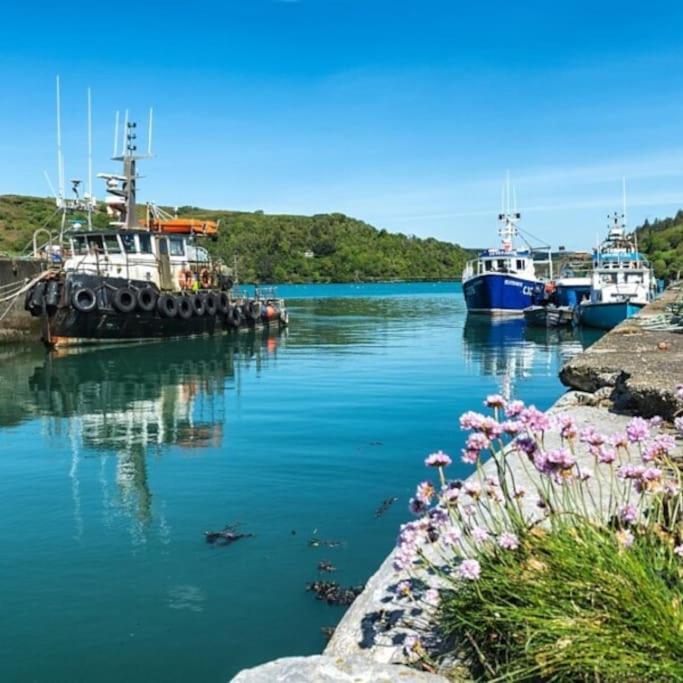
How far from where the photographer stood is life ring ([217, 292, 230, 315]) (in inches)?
1289

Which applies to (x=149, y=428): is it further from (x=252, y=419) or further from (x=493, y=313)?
(x=493, y=313)

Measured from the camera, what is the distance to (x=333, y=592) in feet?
18.4

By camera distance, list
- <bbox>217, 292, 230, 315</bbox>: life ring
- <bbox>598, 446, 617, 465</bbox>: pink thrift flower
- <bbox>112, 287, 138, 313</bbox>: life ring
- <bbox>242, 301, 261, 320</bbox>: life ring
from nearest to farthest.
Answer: <bbox>598, 446, 617, 465</bbox>: pink thrift flower, <bbox>112, 287, 138, 313</bbox>: life ring, <bbox>217, 292, 230, 315</bbox>: life ring, <bbox>242, 301, 261, 320</bbox>: life ring

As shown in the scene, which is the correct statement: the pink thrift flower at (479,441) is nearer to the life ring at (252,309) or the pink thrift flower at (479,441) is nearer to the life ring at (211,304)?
the life ring at (211,304)

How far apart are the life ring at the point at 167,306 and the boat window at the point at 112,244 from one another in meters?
2.55

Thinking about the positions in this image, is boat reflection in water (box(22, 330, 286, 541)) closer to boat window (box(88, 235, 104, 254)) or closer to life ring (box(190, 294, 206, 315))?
life ring (box(190, 294, 206, 315))

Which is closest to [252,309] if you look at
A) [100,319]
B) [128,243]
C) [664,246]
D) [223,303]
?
[223,303]

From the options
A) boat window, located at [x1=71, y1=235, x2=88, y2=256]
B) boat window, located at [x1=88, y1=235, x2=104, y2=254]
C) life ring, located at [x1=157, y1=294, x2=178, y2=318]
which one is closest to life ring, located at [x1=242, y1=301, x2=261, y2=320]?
life ring, located at [x1=157, y1=294, x2=178, y2=318]

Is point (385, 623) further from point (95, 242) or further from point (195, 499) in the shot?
point (95, 242)

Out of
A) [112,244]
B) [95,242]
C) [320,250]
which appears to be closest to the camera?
[95,242]

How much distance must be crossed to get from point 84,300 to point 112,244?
4.05 metres

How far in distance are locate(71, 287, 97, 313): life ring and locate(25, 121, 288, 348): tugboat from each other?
3 centimetres

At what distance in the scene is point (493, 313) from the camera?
45.9 meters

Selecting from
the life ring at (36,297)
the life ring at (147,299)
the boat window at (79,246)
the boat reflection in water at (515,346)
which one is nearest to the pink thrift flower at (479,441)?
the boat reflection in water at (515,346)
